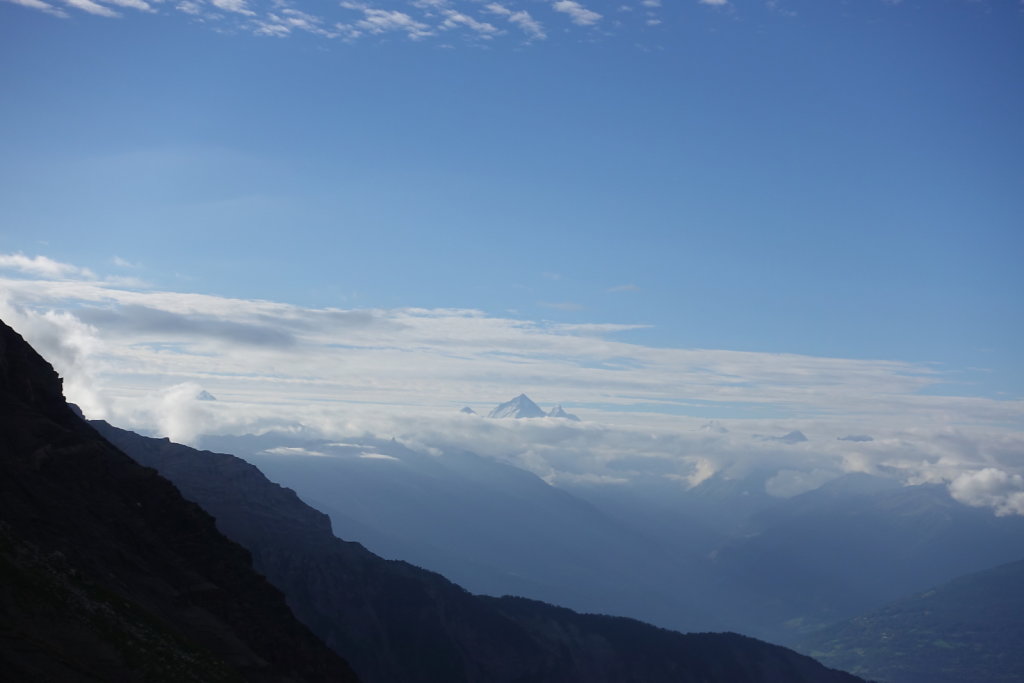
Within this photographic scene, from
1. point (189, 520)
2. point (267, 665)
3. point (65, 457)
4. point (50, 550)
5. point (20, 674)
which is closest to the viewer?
point (20, 674)

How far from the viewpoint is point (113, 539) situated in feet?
338

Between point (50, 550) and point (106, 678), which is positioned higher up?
point (50, 550)

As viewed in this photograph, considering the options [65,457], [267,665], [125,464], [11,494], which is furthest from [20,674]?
[125,464]

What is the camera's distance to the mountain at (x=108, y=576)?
213ft

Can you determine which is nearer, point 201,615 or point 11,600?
point 11,600

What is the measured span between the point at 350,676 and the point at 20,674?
78.4 m

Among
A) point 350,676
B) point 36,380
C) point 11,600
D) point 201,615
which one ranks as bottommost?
point 350,676

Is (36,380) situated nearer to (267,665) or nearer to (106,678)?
(267,665)

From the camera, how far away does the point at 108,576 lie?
9200 cm

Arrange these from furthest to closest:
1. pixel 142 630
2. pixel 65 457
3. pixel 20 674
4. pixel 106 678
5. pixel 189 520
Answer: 1. pixel 189 520
2. pixel 65 457
3. pixel 142 630
4. pixel 106 678
5. pixel 20 674

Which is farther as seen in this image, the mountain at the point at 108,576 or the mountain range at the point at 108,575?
the mountain range at the point at 108,575

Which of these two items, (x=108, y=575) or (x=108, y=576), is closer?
(x=108, y=576)

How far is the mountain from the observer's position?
64.9 meters

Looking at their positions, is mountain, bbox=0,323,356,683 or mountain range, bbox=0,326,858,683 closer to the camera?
mountain, bbox=0,323,356,683
